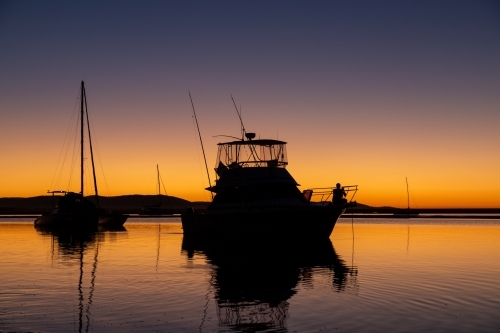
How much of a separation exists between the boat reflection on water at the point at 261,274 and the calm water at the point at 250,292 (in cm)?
4

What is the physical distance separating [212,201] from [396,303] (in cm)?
3046

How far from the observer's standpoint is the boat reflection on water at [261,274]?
14336 mm

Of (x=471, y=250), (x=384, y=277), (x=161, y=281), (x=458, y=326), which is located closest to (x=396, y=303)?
(x=458, y=326)

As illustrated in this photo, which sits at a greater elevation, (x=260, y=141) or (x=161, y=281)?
(x=260, y=141)

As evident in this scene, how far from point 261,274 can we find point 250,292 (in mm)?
4813

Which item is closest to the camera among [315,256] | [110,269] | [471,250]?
[110,269]

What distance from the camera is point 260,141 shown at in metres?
44.0

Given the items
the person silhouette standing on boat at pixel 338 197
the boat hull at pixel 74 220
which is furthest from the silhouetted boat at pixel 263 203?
the boat hull at pixel 74 220

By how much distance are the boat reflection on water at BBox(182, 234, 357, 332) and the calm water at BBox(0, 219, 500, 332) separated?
0.14 ft

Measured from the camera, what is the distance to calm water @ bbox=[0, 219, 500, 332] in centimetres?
1337

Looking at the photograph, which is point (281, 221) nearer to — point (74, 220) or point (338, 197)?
point (338, 197)

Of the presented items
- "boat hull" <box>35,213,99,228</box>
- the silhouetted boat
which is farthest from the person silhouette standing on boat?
"boat hull" <box>35,213,99,228</box>

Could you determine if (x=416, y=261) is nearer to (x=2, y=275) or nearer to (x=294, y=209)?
(x=294, y=209)

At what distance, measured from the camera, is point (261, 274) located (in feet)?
75.6
